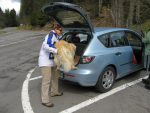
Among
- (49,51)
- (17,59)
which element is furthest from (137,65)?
(17,59)

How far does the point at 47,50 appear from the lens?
6.55m

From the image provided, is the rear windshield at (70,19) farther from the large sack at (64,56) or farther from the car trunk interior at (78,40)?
the large sack at (64,56)

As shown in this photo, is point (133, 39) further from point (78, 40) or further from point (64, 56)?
point (64, 56)

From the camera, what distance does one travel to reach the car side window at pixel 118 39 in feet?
26.0

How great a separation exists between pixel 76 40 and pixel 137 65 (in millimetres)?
2039

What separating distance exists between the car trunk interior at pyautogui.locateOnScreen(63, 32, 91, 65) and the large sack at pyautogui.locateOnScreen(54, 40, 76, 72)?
438 mm

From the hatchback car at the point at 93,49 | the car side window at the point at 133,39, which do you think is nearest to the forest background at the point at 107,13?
the car side window at the point at 133,39

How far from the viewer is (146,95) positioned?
293 inches

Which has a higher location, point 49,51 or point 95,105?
point 49,51

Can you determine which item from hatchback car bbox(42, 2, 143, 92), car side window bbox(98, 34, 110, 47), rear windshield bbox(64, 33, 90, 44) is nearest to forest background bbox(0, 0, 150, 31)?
hatchback car bbox(42, 2, 143, 92)

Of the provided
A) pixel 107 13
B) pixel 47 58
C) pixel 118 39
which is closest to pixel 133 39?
pixel 118 39

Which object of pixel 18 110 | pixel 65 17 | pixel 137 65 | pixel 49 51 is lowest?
pixel 18 110

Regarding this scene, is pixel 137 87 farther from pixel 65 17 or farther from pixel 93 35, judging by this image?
pixel 65 17

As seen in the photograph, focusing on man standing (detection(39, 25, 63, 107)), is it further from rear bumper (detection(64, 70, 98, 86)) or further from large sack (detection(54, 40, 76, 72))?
rear bumper (detection(64, 70, 98, 86))
